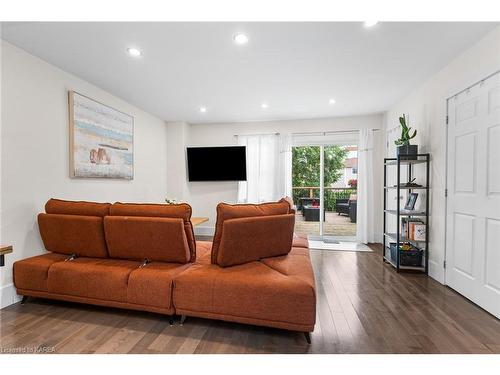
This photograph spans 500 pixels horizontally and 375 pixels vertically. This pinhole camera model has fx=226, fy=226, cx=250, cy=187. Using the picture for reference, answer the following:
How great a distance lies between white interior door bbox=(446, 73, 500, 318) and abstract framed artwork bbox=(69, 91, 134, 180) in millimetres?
4415

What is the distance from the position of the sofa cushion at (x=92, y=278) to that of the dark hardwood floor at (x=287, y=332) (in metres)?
0.21

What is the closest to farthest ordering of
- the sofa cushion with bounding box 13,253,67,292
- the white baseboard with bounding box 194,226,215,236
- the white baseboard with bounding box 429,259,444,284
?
the sofa cushion with bounding box 13,253,67,292 < the white baseboard with bounding box 429,259,444,284 < the white baseboard with bounding box 194,226,215,236

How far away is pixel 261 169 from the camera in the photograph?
198 inches

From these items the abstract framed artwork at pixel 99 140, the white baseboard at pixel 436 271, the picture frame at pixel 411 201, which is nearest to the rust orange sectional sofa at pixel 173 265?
the abstract framed artwork at pixel 99 140

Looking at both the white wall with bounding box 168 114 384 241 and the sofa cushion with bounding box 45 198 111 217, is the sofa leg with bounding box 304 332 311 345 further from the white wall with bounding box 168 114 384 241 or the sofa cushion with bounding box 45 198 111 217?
the white wall with bounding box 168 114 384 241

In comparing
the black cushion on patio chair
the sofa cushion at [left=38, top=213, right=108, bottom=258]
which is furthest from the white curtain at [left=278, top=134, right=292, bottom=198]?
the sofa cushion at [left=38, top=213, right=108, bottom=258]

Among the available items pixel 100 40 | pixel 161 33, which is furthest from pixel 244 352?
pixel 100 40

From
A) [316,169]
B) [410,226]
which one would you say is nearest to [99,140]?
[316,169]

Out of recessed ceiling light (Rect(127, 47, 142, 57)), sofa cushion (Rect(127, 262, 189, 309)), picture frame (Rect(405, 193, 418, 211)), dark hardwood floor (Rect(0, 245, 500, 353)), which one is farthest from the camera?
picture frame (Rect(405, 193, 418, 211))

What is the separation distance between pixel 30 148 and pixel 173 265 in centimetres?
195

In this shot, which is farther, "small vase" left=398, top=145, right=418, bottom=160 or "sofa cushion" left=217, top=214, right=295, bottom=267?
"small vase" left=398, top=145, right=418, bottom=160

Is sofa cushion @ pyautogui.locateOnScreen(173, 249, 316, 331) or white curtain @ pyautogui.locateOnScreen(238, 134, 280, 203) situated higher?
white curtain @ pyautogui.locateOnScreen(238, 134, 280, 203)

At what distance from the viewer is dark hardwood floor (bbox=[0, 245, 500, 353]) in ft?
→ 5.21
